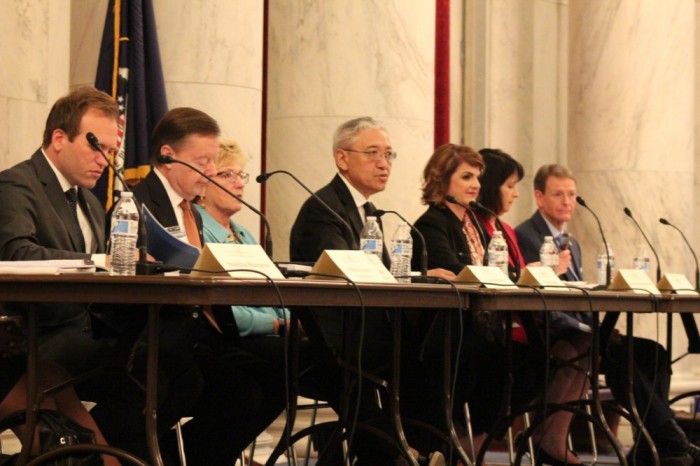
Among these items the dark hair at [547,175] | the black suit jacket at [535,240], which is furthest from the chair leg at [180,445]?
the dark hair at [547,175]

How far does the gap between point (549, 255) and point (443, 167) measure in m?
0.74

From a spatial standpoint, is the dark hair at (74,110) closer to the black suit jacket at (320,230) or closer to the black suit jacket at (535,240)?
the black suit jacket at (320,230)

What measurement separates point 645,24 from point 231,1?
3.45 metres

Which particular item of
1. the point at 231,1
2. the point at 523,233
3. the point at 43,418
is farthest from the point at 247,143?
the point at 43,418

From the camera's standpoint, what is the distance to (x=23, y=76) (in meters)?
5.61

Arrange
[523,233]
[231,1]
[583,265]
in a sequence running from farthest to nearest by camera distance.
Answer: [583,265], [523,233], [231,1]

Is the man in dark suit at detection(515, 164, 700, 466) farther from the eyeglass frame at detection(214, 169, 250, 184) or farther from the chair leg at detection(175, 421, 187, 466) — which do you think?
the chair leg at detection(175, 421, 187, 466)

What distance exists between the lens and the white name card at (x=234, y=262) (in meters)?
3.73

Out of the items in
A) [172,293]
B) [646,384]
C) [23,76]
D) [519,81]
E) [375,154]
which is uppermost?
[519,81]

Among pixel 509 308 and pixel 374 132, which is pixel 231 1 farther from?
pixel 509 308

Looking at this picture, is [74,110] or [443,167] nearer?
[74,110]

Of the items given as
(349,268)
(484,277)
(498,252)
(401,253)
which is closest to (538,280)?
(484,277)

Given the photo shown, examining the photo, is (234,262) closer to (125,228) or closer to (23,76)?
(125,228)

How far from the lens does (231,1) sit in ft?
20.6
